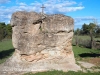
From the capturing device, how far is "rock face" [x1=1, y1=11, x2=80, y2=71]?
1391 centimetres

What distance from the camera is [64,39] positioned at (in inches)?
562

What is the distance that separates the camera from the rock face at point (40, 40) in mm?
13909

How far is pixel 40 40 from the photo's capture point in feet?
46.3

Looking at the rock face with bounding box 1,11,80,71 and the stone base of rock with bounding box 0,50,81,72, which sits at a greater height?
the rock face with bounding box 1,11,80,71

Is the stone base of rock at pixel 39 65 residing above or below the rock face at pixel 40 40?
below

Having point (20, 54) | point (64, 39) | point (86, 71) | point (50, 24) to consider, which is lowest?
point (86, 71)

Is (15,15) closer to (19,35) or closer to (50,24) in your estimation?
(19,35)

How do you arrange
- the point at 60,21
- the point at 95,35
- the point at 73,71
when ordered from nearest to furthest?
the point at 73,71, the point at 60,21, the point at 95,35

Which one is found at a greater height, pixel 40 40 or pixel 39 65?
pixel 40 40

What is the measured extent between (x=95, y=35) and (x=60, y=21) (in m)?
36.0

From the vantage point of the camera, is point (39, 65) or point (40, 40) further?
point (40, 40)

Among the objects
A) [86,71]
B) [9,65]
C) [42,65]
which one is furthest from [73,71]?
[9,65]

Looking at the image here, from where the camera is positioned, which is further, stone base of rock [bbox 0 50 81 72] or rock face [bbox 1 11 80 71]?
rock face [bbox 1 11 80 71]

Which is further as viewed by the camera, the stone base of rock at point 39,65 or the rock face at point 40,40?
the rock face at point 40,40
